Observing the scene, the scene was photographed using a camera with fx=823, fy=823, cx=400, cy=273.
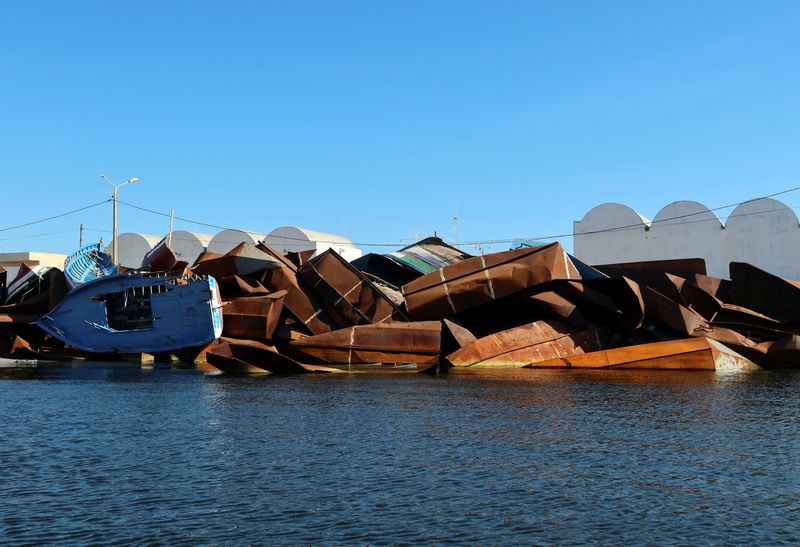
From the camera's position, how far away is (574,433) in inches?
436

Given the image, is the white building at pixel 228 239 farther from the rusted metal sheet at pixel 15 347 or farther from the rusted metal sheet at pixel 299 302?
the rusted metal sheet at pixel 299 302

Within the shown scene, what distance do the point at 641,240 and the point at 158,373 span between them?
1235 inches

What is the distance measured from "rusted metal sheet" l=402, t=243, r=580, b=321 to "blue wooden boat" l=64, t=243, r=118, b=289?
11.6 meters

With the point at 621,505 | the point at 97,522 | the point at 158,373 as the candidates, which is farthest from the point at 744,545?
the point at 158,373

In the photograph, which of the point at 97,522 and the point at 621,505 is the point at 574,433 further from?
the point at 97,522

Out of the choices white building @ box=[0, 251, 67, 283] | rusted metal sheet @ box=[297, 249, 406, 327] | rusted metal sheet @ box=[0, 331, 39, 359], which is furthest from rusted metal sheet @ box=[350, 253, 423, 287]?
white building @ box=[0, 251, 67, 283]

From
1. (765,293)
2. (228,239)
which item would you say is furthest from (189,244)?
(765,293)

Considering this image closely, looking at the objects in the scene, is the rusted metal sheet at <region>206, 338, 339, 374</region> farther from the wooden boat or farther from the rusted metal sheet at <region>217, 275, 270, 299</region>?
the wooden boat

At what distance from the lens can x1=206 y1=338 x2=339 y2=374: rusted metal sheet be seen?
21.4 m

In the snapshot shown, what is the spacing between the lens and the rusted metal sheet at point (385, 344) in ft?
73.7

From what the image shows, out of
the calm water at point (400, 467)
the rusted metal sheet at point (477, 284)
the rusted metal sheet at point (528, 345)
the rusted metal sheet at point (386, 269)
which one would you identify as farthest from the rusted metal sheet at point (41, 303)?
the rusted metal sheet at point (528, 345)

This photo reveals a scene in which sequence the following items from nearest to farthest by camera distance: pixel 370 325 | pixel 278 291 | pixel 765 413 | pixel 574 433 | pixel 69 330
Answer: pixel 574 433 < pixel 765 413 < pixel 370 325 < pixel 278 291 < pixel 69 330

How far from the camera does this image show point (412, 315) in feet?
78.4

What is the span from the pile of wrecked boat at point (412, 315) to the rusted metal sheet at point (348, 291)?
0.14ft
